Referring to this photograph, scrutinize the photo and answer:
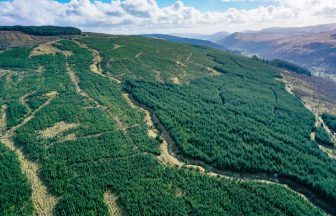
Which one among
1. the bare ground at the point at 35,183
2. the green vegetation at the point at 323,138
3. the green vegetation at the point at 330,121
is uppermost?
the bare ground at the point at 35,183

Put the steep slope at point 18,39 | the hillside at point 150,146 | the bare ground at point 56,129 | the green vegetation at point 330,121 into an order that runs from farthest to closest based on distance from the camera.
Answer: the steep slope at point 18,39 → the green vegetation at point 330,121 → the bare ground at point 56,129 → the hillside at point 150,146

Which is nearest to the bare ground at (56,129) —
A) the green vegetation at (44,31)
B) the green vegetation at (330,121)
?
the green vegetation at (330,121)

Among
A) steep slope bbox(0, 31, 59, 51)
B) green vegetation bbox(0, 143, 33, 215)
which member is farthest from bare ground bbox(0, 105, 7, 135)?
steep slope bbox(0, 31, 59, 51)

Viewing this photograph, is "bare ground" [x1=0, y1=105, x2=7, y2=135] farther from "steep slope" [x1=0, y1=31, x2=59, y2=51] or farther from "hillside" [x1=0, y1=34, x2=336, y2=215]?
"steep slope" [x1=0, y1=31, x2=59, y2=51]

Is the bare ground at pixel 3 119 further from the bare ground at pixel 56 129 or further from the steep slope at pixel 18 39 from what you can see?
the steep slope at pixel 18 39

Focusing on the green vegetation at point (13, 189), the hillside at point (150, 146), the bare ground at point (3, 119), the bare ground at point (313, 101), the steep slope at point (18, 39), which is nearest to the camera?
the green vegetation at point (13, 189)

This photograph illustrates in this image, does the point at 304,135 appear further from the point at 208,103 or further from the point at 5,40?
the point at 5,40

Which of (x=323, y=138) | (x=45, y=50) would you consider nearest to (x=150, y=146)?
(x=323, y=138)
